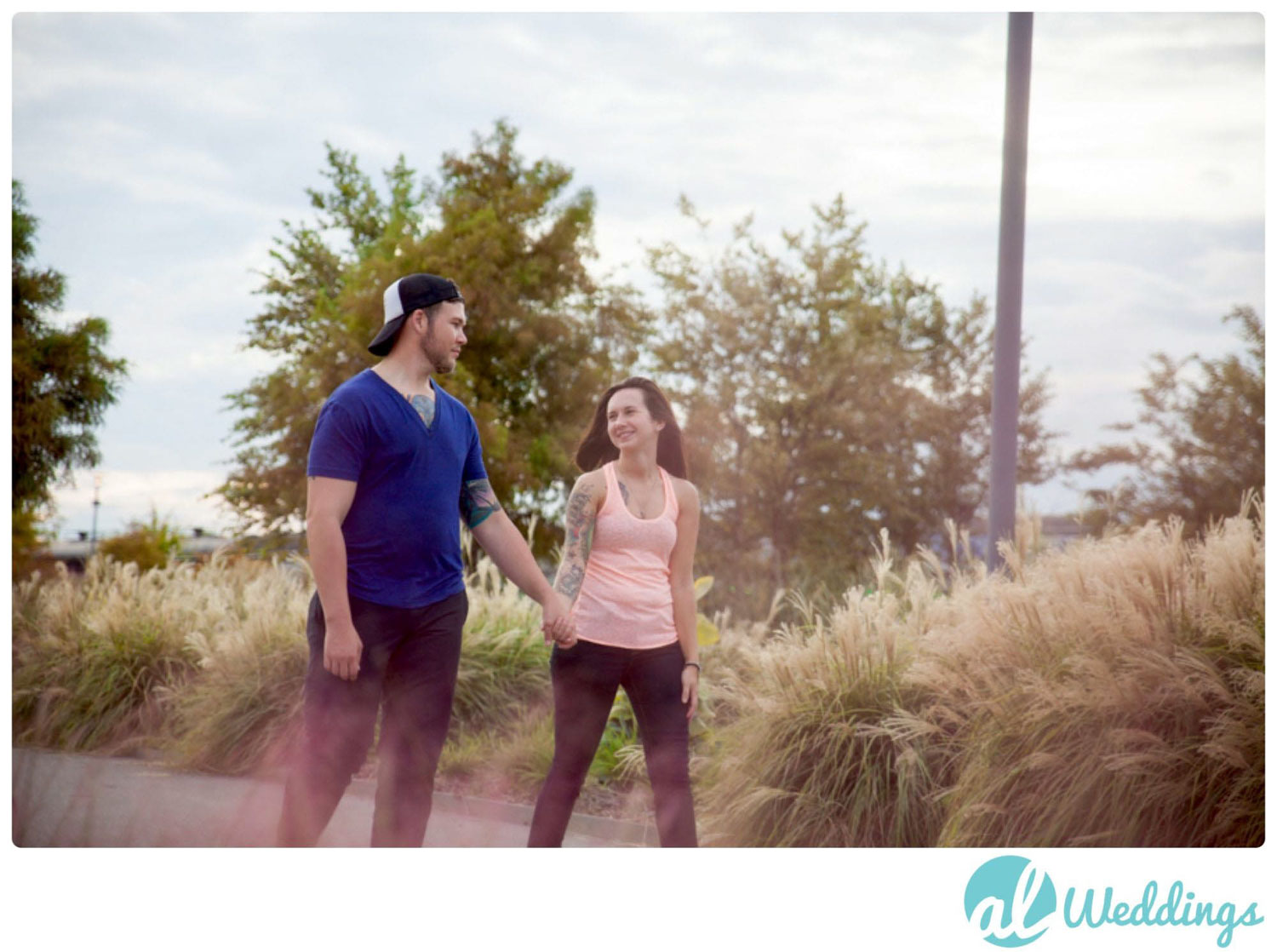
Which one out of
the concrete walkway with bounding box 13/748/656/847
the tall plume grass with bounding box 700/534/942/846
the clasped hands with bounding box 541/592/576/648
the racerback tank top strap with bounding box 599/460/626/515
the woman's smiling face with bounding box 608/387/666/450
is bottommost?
the concrete walkway with bounding box 13/748/656/847

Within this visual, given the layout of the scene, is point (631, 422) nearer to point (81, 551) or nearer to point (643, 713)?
point (643, 713)

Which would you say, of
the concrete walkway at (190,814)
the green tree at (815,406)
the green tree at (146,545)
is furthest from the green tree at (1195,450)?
the green tree at (146,545)

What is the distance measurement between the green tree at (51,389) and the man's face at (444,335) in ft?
6.81

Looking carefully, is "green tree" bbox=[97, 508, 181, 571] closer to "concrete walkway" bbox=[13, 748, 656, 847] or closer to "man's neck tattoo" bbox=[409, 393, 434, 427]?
"concrete walkway" bbox=[13, 748, 656, 847]

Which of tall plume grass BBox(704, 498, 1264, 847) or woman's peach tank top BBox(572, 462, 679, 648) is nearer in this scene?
woman's peach tank top BBox(572, 462, 679, 648)

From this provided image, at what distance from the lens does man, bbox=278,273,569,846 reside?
2.98 metres

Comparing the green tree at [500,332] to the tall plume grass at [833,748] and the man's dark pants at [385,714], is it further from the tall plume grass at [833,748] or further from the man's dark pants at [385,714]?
the man's dark pants at [385,714]

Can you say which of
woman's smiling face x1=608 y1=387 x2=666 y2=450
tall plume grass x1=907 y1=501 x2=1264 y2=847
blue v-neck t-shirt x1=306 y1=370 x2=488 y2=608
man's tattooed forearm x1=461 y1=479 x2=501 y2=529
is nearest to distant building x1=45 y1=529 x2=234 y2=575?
man's tattooed forearm x1=461 y1=479 x2=501 y2=529

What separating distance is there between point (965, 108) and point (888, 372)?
7854 mm

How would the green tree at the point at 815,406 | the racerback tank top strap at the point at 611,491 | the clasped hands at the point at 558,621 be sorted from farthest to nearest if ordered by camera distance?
the green tree at the point at 815,406
the racerback tank top strap at the point at 611,491
the clasped hands at the point at 558,621

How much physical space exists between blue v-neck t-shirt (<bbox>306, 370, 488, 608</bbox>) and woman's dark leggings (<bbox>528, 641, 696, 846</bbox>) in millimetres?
477

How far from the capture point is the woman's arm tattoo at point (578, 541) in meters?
3.37

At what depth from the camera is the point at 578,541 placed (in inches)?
133
